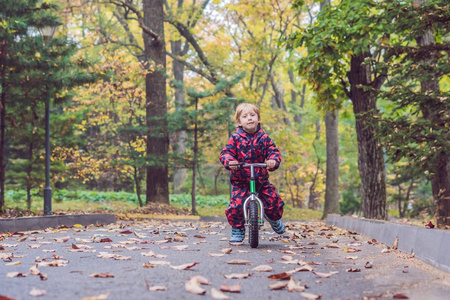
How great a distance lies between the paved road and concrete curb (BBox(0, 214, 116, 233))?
2.24 meters

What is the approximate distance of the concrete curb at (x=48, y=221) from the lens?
877 cm

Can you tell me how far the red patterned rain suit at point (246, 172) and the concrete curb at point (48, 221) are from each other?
4.27m

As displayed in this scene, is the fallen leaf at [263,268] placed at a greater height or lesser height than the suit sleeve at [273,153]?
lesser

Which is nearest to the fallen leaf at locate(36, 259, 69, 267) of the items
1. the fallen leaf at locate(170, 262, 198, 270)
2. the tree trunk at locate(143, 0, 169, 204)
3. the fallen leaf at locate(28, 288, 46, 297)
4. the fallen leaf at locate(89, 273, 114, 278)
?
the fallen leaf at locate(89, 273, 114, 278)

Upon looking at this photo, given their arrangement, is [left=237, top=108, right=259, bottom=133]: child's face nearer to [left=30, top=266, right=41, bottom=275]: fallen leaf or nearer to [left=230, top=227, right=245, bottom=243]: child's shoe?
[left=230, top=227, right=245, bottom=243]: child's shoe

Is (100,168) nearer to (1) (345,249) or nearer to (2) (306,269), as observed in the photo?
(1) (345,249)

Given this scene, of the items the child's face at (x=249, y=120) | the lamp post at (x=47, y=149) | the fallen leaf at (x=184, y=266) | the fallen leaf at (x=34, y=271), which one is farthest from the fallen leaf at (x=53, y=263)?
the lamp post at (x=47, y=149)

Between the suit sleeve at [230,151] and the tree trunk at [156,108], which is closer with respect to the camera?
the suit sleeve at [230,151]

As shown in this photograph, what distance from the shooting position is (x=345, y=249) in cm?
631

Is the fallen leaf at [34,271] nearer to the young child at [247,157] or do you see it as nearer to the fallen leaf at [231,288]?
the fallen leaf at [231,288]

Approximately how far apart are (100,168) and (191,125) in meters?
3.50

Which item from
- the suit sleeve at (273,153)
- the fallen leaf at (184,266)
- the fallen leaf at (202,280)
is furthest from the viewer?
the suit sleeve at (273,153)

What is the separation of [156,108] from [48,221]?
Result: 8.19 m

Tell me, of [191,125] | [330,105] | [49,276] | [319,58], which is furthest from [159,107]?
[49,276]
